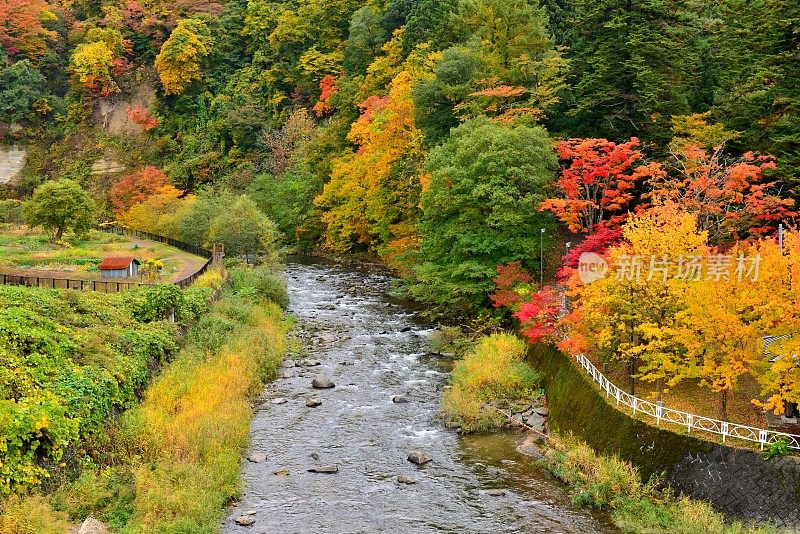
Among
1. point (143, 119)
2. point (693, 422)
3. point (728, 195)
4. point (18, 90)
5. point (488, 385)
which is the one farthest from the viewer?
point (143, 119)

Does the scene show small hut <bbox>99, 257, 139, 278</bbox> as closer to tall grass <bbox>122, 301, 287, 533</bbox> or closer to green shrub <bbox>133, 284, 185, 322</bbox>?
green shrub <bbox>133, 284, 185, 322</bbox>

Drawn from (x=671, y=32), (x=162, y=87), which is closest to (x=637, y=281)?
(x=671, y=32)

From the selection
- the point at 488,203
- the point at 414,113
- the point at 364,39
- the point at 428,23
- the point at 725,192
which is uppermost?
the point at 364,39

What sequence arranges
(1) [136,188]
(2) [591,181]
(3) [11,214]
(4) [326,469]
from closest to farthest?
(4) [326,469] → (2) [591,181] → (3) [11,214] → (1) [136,188]

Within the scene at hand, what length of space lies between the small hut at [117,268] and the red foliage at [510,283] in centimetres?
2026

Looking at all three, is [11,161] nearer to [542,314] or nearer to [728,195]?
[542,314]

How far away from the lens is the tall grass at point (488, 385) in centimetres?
2558

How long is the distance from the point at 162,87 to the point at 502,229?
6550 centimetres

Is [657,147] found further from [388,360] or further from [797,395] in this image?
[797,395]

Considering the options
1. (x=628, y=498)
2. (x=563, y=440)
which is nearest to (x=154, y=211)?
(x=563, y=440)

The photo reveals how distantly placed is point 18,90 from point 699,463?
87.5 meters

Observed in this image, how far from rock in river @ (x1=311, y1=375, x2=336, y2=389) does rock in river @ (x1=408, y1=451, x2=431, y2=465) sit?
765 cm

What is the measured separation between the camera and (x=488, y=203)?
3531cm

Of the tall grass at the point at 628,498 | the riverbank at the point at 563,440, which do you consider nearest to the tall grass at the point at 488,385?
the riverbank at the point at 563,440
